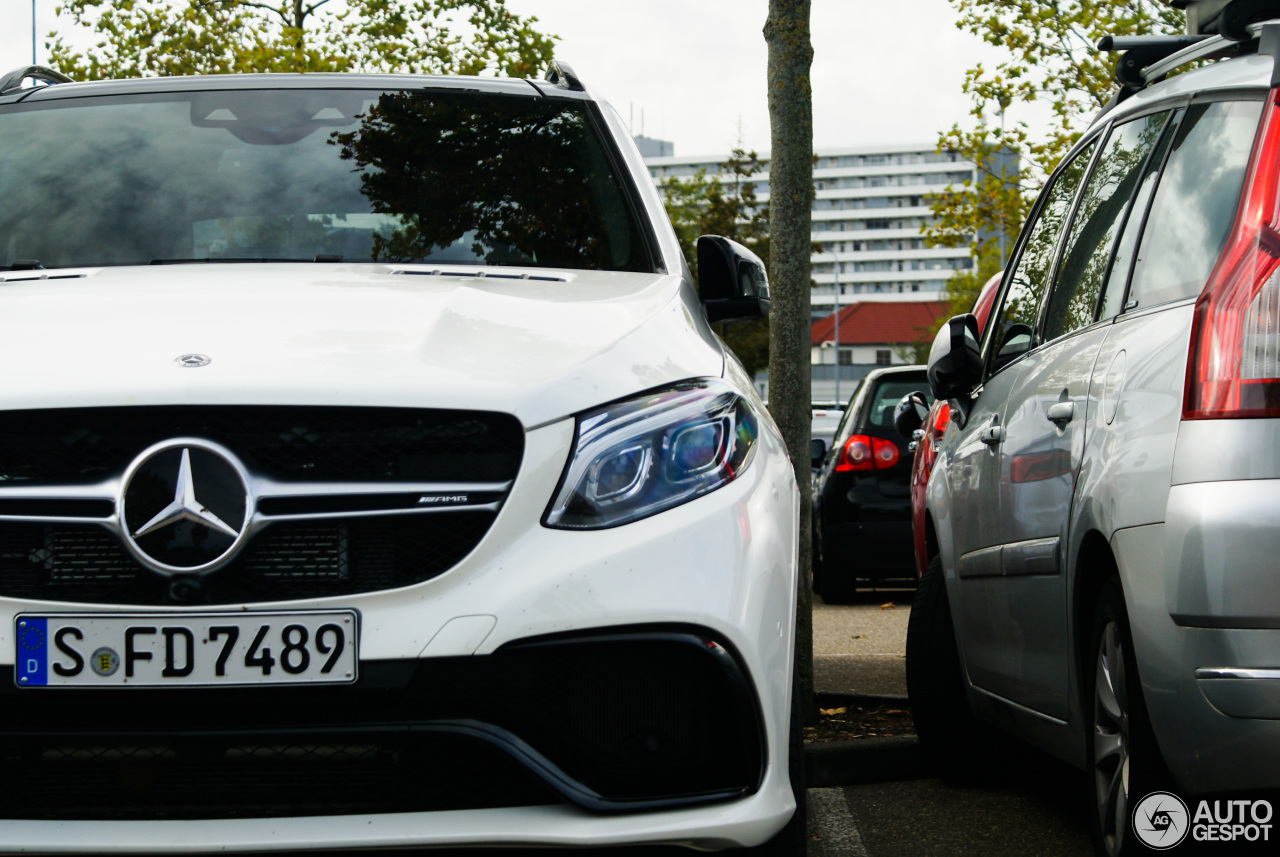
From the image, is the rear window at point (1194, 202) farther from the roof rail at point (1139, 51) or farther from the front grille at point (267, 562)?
the front grille at point (267, 562)

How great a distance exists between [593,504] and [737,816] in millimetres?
538

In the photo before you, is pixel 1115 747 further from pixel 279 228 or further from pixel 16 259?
pixel 16 259

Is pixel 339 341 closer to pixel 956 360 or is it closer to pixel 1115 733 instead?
pixel 1115 733

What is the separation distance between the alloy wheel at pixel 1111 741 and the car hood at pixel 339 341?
3.24 ft

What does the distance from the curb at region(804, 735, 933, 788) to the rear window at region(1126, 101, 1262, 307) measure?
215 centimetres

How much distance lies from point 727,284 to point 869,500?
7.72m

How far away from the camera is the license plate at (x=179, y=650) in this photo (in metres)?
2.39

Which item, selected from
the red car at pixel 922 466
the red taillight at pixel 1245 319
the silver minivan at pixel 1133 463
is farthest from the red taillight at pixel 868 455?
the red taillight at pixel 1245 319

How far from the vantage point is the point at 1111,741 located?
130 inches

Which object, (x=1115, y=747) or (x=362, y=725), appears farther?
(x=1115, y=747)

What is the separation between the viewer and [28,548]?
2477 mm

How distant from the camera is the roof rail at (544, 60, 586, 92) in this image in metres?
4.55

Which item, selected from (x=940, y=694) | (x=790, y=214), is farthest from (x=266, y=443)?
(x=790, y=214)

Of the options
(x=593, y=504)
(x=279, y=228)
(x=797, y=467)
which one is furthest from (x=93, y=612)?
(x=797, y=467)
